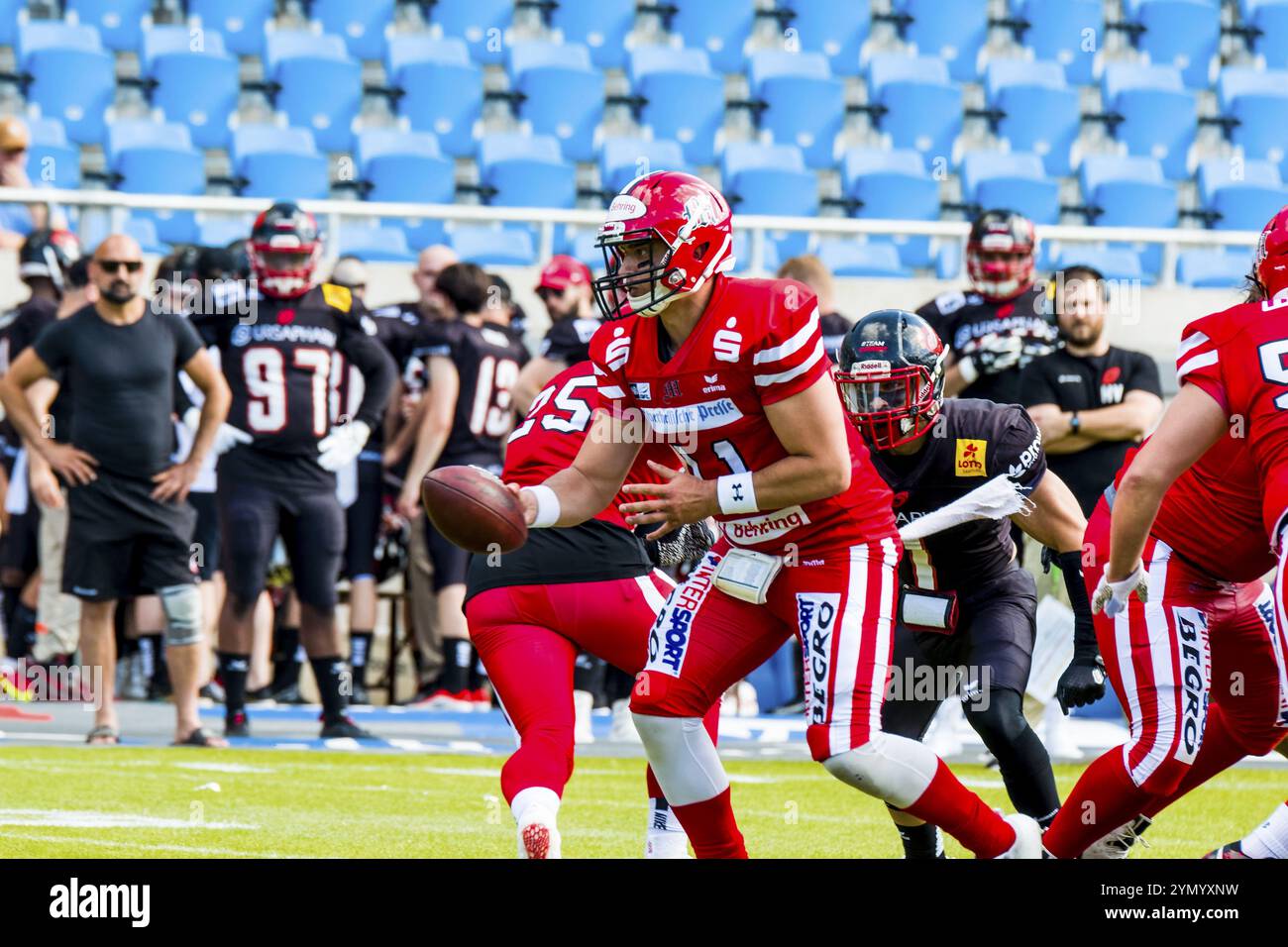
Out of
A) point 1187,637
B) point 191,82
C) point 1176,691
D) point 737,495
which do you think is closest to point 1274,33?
point 191,82

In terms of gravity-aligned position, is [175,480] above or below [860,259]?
below

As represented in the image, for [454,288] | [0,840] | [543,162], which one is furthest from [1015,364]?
[543,162]

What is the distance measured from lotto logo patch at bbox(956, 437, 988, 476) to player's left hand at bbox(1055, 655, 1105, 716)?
604mm

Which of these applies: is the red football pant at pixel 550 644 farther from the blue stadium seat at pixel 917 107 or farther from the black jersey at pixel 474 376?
the blue stadium seat at pixel 917 107

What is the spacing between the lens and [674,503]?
4.57 meters

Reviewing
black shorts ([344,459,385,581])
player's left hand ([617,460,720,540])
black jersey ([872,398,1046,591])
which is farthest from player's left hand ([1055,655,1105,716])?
black shorts ([344,459,385,581])

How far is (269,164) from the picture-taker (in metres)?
14.1

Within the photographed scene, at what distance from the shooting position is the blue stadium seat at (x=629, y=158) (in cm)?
1452

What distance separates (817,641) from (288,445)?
4676mm

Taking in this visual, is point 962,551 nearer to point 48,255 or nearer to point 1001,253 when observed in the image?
point 1001,253

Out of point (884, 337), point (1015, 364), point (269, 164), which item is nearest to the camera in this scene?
point (884, 337)

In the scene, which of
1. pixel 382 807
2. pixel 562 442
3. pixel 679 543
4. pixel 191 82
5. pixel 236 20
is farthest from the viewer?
pixel 236 20
